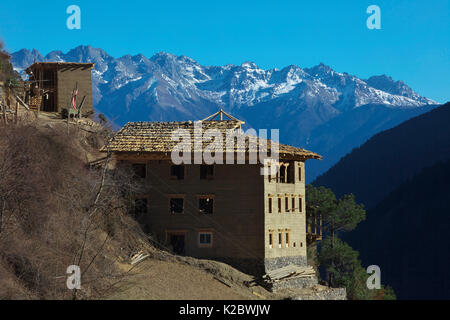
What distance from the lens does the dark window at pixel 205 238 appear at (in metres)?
40.1

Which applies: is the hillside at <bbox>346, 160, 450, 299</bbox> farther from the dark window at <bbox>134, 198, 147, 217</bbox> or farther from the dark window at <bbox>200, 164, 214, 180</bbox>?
the dark window at <bbox>134, 198, 147, 217</bbox>

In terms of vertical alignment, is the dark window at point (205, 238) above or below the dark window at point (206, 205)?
below

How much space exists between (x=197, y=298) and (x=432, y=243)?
297 feet

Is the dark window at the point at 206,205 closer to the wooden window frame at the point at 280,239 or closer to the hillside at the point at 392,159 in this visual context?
the wooden window frame at the point at 280,239

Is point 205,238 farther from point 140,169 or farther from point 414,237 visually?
point 414,237

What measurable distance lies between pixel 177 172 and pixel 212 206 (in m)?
3.21

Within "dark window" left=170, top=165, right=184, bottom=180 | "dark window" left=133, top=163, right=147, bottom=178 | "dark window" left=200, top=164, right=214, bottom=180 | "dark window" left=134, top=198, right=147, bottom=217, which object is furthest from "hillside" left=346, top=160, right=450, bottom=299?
"dark window" left=133, top=163, right=147, bottom=178

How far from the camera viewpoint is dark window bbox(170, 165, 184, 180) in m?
41.1

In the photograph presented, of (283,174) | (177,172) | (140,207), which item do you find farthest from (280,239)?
(140,207)

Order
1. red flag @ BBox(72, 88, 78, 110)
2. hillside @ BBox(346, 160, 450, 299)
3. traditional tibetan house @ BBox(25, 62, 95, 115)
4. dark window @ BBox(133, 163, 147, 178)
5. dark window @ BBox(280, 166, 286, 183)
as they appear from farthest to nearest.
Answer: hillside @ BBox(346, 160, 450, 299) < traditional tibetan house @ BBox(25, 62, 95, 115) < red flag @ BBox(72, 88, 78, 110) < dark window @ BBox(280, 166, 286, 183) < dark window @ BBox(133, 163, 147, 178)

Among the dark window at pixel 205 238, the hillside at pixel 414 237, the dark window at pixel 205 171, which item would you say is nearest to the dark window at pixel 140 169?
the dark window at pixel 205 171

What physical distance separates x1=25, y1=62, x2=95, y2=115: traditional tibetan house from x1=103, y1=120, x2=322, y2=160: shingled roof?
1120cm

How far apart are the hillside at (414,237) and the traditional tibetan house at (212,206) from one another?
234ft
